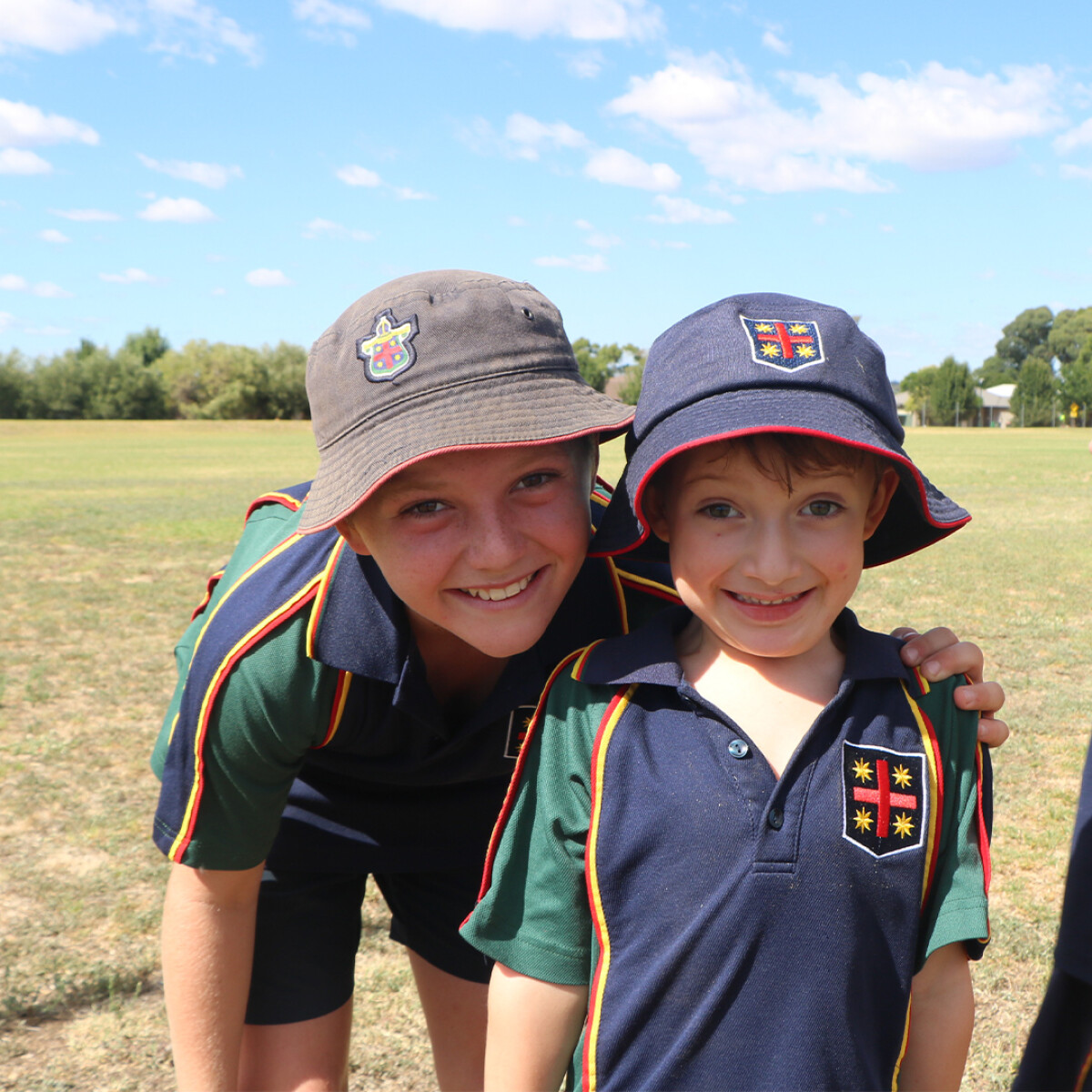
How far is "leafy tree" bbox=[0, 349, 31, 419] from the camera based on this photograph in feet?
215

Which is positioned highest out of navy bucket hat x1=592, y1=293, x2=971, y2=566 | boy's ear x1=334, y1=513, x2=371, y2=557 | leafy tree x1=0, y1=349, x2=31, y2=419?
leafy tree x1=0, y1=349, x2=31, y2=419

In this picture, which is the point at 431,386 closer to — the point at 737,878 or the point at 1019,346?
the point at 737,878

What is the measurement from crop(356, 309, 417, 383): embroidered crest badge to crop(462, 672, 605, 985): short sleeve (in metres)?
0.60

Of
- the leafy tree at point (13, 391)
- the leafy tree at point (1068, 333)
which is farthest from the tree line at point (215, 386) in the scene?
the leafy tree at point (1068, 333)

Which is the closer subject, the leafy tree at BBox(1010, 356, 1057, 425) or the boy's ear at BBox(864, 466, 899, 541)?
the boy's ear at BBox(864, 466, 899, 541)

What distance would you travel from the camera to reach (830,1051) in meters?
1.51

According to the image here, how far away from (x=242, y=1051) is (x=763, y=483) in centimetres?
194

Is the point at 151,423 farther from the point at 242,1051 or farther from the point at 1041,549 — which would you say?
the point at 242,1051

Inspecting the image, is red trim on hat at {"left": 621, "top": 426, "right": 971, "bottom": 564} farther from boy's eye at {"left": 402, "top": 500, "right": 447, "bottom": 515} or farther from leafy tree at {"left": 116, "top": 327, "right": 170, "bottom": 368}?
leafy tree at {"left": 116, "top": 327, "right": 170, "bottom": 368}

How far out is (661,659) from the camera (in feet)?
5.49

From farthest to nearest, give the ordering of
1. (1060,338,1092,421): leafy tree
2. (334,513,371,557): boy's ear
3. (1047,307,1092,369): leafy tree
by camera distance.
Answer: (1047,307,1092,369): leafy tree → (1060,338,1092,421): leafy tree → (334,513,371,557): boy's ear

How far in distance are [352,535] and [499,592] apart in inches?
11.2

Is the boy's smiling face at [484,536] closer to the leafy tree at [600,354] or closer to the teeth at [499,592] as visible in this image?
the teeth at [499,592]

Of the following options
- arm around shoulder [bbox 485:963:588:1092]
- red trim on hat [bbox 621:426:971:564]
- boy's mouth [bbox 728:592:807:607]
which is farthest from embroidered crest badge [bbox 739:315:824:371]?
arm around shoulder [bbox 485:963:588:1092]
